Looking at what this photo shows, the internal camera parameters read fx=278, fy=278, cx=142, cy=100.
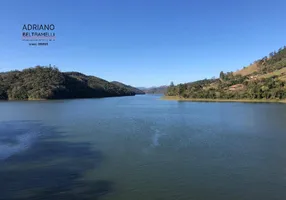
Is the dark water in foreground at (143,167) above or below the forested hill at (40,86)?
below

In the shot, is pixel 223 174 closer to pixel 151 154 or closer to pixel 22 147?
pixel 151 154

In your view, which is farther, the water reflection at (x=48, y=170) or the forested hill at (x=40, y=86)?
the forested hill at (x=40, y=86)

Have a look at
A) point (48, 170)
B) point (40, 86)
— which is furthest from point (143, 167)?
point (40, 86)

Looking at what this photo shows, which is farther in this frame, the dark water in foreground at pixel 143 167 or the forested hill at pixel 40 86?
the forested hill at pixel 40 86

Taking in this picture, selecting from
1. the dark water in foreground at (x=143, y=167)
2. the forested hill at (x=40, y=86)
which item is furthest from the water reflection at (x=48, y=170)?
the forested hill at (x=40, y=86)

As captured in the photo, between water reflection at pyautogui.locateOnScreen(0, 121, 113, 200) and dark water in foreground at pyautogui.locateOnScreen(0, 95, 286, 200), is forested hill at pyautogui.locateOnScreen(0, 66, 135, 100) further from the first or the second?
water reflection at pyautogui.locateOnScreen(0, 121, 113, 200)

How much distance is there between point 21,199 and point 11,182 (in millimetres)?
2342

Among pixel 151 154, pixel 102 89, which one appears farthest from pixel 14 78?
pixel 151 154

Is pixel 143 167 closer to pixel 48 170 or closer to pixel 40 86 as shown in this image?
pixel 48 170

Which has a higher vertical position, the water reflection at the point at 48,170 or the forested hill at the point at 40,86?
the forested hill at the point at 40,86

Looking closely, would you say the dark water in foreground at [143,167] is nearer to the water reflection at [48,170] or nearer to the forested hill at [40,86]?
the water reflection at [48,170]

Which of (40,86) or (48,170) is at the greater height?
(40,86)

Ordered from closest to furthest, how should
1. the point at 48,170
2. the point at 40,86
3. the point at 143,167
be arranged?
the point at 48,170 < the point at 143,167 < the point at 40,86

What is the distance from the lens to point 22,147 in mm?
21062
